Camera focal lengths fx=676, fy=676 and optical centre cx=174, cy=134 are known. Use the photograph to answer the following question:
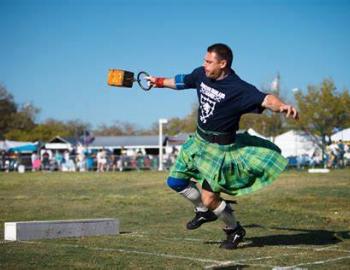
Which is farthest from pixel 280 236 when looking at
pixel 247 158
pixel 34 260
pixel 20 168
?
pixel 20 168

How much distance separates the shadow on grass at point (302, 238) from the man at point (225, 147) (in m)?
0.62

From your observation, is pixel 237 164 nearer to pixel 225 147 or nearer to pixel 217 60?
pixel 225 147

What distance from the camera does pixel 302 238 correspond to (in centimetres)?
890

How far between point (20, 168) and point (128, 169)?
742 cm

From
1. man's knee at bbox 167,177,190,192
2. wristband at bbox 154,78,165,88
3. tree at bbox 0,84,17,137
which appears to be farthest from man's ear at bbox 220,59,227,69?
tree at bbox 0,84,17,137

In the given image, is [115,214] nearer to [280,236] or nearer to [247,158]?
[280,236]

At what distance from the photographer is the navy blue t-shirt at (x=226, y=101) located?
7562mm

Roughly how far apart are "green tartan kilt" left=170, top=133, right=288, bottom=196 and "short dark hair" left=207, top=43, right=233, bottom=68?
95 centimetres

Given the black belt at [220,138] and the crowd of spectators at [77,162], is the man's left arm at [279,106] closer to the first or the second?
the black belt at [220,138]

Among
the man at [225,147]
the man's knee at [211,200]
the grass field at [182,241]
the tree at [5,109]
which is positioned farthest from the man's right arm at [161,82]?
the tree at [5,109]

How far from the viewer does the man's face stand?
303 inches

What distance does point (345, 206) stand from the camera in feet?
46.1

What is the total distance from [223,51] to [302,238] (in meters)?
2.83

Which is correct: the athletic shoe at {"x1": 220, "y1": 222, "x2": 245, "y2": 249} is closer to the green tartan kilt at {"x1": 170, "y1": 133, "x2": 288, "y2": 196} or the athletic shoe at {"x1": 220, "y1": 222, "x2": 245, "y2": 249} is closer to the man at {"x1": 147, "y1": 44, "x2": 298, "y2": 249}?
the man at {"x1": 147, "y1": 44, "x2": 298, "y2": 249}
